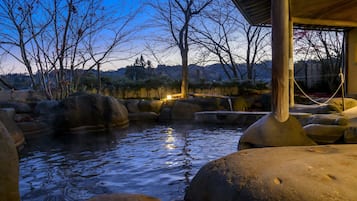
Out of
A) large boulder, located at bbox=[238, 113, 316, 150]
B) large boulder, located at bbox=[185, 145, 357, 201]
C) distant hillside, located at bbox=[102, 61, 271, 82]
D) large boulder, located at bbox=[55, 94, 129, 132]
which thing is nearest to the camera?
large boulder, located at bbox=[185, 145, 357, 201]

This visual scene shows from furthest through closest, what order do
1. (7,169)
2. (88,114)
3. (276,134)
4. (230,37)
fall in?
(230,37)
(88,114)
(276,134)
(7,169)

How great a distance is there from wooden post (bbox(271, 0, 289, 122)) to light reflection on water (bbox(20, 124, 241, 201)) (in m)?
1.37

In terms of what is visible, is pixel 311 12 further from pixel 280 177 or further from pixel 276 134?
pixel 280 177

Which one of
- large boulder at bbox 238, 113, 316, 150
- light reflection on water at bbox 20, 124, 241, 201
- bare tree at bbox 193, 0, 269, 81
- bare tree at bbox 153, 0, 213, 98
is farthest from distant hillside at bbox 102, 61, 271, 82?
large boulder at bbox 238, 113, 316, 150

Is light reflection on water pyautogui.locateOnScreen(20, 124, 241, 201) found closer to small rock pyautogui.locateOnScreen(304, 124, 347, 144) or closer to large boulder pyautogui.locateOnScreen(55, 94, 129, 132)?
large boulder pyautogui.locateOnScreen(55, 94, 129, 132)

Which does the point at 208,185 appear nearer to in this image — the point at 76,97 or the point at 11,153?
the point at 11,153

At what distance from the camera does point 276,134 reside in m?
4.22

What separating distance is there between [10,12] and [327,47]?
1328 centimetres

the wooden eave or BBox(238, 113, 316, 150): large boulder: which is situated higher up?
the wooden eave

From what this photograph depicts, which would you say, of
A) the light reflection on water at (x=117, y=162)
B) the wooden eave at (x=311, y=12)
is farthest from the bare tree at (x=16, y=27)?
the wooden eave at (x=311, y=12)

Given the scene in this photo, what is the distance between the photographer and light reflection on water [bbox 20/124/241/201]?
3.69 metres

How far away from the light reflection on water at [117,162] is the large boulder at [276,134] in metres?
0.97

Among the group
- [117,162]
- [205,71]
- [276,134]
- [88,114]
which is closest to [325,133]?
[276,134]

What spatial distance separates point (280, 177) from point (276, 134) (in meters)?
2.16
